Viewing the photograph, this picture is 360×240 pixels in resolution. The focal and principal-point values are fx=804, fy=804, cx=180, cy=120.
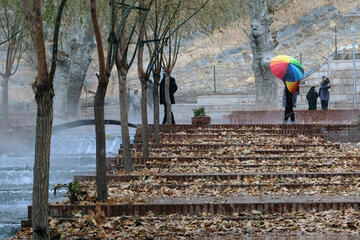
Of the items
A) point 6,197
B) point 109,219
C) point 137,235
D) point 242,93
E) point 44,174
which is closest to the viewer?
point 44,174

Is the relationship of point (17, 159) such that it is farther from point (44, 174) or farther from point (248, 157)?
point (44, 174)

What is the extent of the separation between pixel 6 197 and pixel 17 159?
24.1ft

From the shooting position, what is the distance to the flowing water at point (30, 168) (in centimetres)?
1573

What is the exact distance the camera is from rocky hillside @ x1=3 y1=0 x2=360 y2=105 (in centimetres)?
5094

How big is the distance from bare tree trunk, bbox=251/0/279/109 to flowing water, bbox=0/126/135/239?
623 cm

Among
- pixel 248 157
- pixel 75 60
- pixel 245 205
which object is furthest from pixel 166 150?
pixel 75 60

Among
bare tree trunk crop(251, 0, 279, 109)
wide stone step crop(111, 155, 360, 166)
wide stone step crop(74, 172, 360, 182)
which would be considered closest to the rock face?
bare tree trunk crop(251, 0, 279, 109)

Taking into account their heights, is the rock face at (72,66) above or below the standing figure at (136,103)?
above

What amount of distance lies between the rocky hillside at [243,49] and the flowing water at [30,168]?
17.4 meters

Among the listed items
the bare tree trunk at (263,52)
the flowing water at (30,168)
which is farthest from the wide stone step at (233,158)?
the bare tree trunk at (263,52)

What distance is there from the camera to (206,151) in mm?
20500

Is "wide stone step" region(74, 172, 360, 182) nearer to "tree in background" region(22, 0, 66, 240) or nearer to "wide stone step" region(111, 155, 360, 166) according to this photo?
"wide stone step" region(111, 155, 360, 166)

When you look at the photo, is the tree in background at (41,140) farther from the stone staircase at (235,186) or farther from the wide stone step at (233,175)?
the wide stone step at (233,175)

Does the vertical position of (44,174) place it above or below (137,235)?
above
